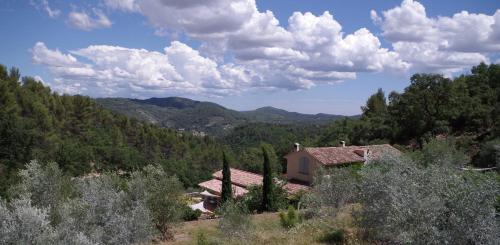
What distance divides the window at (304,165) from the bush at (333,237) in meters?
21.2

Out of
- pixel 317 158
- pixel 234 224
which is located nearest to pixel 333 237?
pixel 234 224

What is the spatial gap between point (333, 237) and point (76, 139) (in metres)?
64.8

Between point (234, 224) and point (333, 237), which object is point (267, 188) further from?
point (333, 237)

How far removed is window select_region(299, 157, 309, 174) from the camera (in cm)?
3536

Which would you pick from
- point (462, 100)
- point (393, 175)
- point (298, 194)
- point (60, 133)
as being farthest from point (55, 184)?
point (60, 133)

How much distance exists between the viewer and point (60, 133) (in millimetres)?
67500

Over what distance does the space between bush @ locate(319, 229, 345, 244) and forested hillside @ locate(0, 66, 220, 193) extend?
30.8 metres

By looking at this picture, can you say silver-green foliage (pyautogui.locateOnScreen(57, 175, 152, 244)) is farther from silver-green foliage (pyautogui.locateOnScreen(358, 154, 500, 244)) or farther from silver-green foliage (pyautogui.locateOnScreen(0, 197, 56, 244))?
silver-green foliage (pyautogui.locateOnScreen(358, 154, 500, 244))

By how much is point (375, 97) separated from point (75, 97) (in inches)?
2190

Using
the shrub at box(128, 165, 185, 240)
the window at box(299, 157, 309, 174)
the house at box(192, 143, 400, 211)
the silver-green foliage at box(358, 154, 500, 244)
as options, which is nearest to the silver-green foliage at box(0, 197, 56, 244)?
the silver-green foliage at box(358, 154, 500, 244)

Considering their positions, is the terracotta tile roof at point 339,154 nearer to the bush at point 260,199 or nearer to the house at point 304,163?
the house at point 304,163

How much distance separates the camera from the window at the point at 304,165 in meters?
35.4

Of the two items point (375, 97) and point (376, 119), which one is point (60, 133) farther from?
point (375, 97)

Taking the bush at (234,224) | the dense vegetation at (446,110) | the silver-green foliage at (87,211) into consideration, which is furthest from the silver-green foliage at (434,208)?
the dense vegetation at (446,110)
